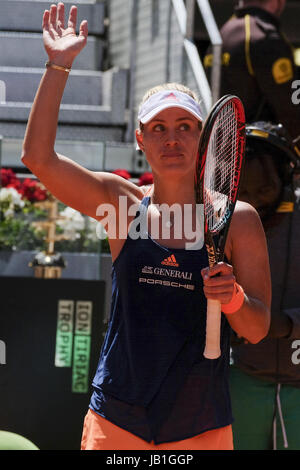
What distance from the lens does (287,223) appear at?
296cm

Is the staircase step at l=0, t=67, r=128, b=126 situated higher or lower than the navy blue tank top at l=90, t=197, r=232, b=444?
higher

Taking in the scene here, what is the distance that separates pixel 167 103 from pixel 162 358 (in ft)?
2.16

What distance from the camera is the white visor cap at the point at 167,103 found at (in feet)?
6.95

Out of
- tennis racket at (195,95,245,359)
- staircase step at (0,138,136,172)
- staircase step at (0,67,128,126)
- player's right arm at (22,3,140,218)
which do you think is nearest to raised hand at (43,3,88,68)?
player's right arm at (22,3,140,218)

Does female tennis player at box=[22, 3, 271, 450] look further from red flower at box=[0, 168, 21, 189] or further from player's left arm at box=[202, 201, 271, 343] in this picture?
red flower at box=[0, 168, 21, 189]

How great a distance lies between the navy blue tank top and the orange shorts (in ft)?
0.06

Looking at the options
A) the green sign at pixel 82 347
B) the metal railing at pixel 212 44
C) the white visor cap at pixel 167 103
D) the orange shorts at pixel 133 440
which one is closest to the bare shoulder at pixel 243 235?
the white visor cap at pixel 167 103

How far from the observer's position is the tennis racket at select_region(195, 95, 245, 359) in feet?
6.32

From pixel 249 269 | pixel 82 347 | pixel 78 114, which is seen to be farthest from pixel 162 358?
pixel 78 114

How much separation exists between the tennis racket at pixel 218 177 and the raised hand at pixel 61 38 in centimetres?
42

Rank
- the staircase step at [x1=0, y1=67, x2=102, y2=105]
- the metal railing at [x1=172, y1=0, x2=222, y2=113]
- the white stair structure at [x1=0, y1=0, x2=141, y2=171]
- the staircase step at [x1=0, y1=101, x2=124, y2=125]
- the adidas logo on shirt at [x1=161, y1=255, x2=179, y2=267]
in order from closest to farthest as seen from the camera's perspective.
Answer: the adidas logo on shirt at [x1=161, y1=255, x2=179, y2=267], the metal railing at [x1=172, y1=0, x2=222, y2=113], the staircase step at [x1=0, y1=67, x2=102, y2=105], the staircase step at [x1=0, y1=101, x2=124, y2=125], the white stair structure at [x1=0, y1=0, x2=141, y2=171]

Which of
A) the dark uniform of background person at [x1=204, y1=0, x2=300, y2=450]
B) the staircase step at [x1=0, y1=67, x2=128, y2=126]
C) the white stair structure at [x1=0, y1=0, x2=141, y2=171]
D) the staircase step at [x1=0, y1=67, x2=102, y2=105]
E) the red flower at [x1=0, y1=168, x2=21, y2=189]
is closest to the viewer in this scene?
the dark uniform of background person at [x1=204, y1=0, x2=300, y2=450]
